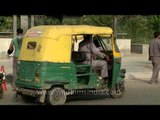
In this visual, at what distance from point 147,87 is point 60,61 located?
4.46m

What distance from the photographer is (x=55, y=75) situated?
8016mm

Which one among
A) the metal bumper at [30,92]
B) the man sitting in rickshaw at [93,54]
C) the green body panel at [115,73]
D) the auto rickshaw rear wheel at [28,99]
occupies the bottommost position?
the auto rickshaw rear wheel at [28,99]

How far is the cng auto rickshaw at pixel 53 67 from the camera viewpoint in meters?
7.96

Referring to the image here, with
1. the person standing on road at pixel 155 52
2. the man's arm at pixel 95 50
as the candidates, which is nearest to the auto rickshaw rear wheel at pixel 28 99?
the man's arm at pixel 95 50

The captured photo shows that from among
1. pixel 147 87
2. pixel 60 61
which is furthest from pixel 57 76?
pixel 147 87

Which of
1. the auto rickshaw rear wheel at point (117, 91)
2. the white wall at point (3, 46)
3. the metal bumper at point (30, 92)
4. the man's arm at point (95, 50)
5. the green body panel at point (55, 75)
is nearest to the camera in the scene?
the green body panel at point (55, 75)

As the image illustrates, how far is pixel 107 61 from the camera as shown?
30.0 ft

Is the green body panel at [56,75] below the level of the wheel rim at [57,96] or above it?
above

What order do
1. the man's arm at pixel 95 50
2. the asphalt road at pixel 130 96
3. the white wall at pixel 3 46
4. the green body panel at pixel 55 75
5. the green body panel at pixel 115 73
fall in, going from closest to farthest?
the green body panel at pixel 55 75, the man's arm at pixel 95 50, the asphalt road at pixel 130 96, the green body panel at pixel 115 73, the white wall at pixel 3 46

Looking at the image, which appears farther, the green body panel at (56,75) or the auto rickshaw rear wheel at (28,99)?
the auto rickshaw rear wheel at (28,99)

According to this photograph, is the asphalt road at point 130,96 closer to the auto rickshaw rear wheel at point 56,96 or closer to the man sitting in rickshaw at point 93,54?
the auto rickshaw rear wheel at point 56,96

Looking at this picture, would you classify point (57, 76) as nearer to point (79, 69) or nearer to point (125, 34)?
point (79, 69)

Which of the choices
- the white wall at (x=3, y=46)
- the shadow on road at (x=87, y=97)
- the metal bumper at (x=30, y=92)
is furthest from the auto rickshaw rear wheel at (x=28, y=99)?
the white wall at (x=3, y=46)

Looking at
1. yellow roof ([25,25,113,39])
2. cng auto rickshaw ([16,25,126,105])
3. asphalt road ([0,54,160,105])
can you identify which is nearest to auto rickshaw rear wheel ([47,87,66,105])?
cng auto rickshaw ([16,25,126,105])
